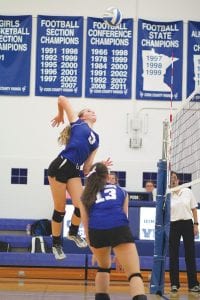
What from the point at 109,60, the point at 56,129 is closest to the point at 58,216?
the point at 56,129

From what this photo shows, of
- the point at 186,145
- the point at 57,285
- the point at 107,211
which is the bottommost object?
the point at 57,285

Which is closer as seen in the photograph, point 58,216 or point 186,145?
point 58,216

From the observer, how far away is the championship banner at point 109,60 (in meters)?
15.6

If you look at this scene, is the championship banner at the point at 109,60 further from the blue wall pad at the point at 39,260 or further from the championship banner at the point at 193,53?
the blue wall pad at the point at 39,260

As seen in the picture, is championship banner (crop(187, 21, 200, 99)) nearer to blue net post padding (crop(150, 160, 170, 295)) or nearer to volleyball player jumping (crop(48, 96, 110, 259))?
blue net post padding (crop(150, 160, 170, 295))

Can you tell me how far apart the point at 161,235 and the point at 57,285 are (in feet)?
7.61

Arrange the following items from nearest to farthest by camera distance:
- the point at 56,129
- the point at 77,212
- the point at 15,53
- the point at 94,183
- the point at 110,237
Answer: the point at 110,237, the point at 94,183, the point at 77,212, the point at 56,129, the point at 15,53

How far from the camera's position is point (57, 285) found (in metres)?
11.4

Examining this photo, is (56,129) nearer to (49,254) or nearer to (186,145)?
(186,145)

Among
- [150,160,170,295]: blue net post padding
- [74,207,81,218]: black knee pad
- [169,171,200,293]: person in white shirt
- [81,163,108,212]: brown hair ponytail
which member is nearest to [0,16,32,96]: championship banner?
[169,171,200,293]: person in white shirt

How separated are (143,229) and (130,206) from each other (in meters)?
0.59

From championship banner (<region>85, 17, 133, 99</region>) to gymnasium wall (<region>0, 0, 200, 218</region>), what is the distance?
19 centimetres

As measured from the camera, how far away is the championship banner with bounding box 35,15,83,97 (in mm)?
15570

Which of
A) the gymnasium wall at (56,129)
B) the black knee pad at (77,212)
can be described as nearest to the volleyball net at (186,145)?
the gymnasium wall at (56,129)
